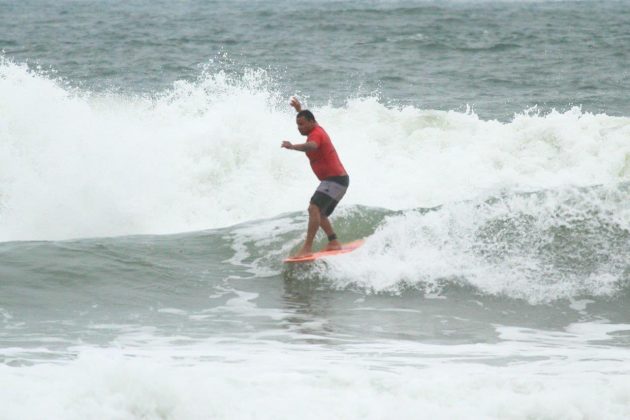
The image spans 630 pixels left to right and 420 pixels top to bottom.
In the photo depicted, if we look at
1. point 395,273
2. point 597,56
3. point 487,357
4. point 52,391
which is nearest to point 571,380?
point 487,357

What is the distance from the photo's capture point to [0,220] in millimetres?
12500

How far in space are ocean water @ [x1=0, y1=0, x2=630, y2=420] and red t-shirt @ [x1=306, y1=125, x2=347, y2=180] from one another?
0.81 m

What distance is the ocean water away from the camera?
541cm

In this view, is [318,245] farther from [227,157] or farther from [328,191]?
[227,157]

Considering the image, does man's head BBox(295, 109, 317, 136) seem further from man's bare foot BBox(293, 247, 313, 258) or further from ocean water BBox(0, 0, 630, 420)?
ocean water BBox(0, 0, 630, 420)

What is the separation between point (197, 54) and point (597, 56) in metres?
10.4

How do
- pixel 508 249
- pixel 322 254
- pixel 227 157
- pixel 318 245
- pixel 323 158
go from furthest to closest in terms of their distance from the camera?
pixel 227 157, pixel 318 245, pixel 508 249, pixel 322 254, pixel 323 158

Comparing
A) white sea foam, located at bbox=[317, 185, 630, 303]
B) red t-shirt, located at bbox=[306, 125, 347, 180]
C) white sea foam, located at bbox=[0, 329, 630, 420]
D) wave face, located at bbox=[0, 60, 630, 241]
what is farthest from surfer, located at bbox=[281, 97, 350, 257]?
white sea foam, located at bbox=[0, 329, 630, 420]

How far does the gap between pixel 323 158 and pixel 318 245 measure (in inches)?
51.4

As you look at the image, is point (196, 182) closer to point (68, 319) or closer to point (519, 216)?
point (519, 216)

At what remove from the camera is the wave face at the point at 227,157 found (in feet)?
42.3

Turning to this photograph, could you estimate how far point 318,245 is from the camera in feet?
34.7

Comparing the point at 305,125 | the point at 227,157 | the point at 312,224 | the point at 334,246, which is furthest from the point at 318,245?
the point at 227,157

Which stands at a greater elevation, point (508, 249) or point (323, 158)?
point (323, 158)
